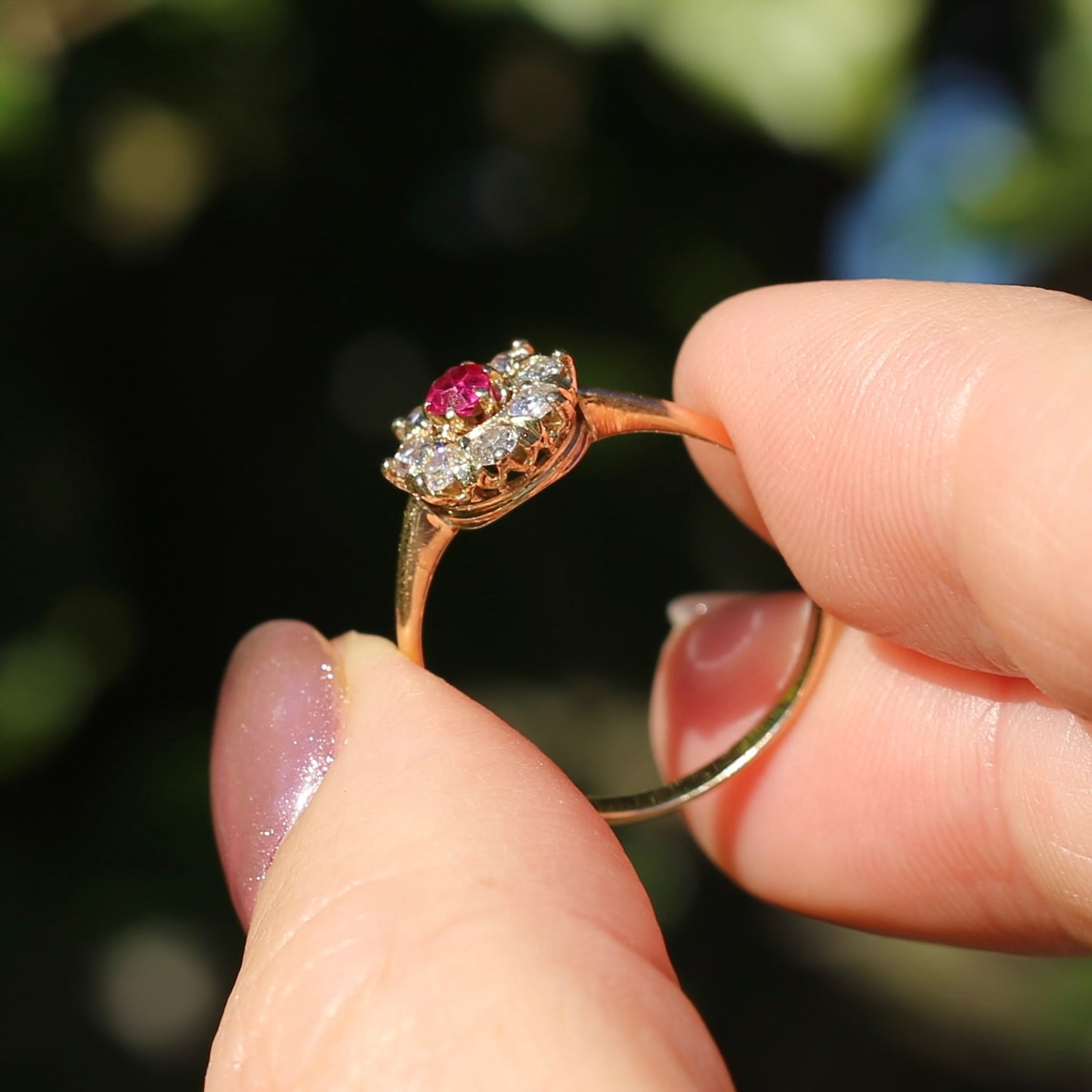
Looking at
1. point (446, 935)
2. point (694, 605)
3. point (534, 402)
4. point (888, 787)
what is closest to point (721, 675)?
point (694, 605)

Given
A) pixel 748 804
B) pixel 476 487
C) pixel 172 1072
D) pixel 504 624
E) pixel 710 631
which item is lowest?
pixel 172 1072

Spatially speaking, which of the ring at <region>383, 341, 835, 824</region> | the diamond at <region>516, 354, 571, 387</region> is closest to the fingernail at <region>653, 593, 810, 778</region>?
the ring at <region>383, 341, 835, 824</region>

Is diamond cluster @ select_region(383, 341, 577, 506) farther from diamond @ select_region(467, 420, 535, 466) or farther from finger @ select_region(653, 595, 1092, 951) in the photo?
finger @ select_region(653, 595, 1092, 951)

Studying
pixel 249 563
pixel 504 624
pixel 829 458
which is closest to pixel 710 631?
pixel 829 458

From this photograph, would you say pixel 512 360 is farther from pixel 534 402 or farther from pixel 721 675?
pixel 721 675

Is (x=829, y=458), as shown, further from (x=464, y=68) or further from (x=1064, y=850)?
(x=464, y=68)

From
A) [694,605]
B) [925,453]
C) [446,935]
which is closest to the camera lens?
[446,935]
